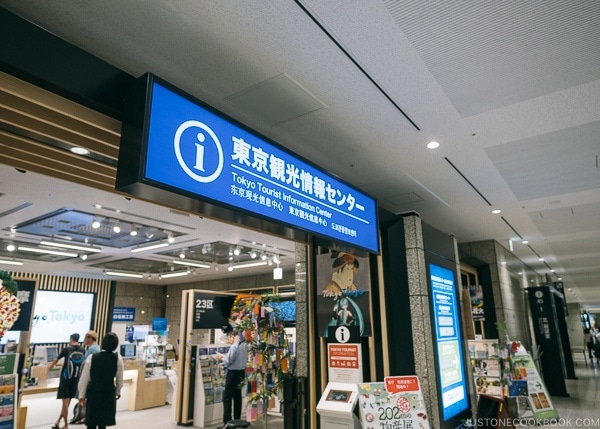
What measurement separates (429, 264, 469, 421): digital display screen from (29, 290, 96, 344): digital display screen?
11878 mm

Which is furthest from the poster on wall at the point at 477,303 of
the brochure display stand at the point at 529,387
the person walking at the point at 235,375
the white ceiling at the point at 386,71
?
the person walking at the point at 235,375

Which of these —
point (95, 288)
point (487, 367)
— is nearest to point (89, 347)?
point (487, 367)

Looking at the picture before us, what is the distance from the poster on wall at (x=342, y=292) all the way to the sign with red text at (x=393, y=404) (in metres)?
0.65

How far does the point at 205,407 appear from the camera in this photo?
23.5ft

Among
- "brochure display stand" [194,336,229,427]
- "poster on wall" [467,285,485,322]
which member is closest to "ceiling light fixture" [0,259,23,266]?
"brochure display stand" [194,336,229,427]

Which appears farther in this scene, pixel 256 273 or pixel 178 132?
pixel 256 273

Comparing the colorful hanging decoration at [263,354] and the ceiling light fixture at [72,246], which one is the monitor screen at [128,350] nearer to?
the ceiling light fixture at [72,246]

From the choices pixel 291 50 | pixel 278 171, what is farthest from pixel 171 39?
pixel 278 171

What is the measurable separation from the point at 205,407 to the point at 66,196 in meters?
4.39

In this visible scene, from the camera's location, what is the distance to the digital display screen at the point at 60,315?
1225 centimetres

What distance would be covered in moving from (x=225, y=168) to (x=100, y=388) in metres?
4.14

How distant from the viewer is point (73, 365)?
22.0 ft

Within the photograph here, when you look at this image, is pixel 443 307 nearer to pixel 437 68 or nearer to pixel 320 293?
pixel 320 293

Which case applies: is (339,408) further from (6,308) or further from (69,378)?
(69,378)
